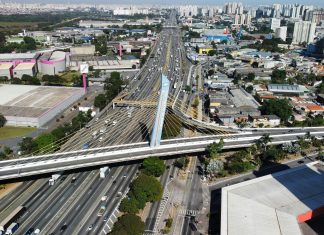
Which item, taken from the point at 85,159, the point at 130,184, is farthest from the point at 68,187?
the point at 130,184

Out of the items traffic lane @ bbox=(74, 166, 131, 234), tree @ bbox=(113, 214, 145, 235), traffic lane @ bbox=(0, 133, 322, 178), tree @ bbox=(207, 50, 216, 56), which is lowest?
traffic lane @ bbox=(74, 166, 131, 234)

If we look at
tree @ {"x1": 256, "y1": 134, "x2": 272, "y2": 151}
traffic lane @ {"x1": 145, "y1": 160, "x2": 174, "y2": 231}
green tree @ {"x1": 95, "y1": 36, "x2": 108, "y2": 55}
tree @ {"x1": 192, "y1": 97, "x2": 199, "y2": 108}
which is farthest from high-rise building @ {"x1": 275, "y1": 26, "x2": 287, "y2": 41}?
traffic lane @ {"x1": 145, "y1": 160, "x2": 174, "y2": 231}

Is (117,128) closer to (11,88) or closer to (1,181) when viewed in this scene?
(1,181)

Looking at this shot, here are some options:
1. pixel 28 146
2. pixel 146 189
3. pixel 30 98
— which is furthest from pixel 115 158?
pixel 30 98

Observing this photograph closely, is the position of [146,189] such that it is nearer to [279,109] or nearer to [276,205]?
[276,205]

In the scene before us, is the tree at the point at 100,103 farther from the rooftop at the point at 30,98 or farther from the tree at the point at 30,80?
the tree at the point at 30,80

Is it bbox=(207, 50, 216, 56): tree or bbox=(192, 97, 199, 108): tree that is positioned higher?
bbox=(207, 50, 216, 56): tree

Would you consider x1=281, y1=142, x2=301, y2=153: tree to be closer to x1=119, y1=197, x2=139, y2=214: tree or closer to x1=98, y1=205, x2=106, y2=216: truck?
x1=119, y1=197, x2=139, y2=214: tree
